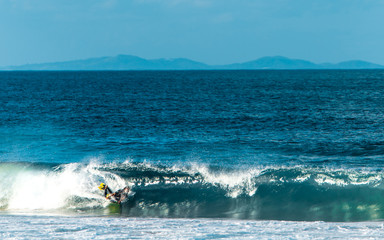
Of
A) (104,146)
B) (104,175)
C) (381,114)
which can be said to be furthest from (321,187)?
(381,114)

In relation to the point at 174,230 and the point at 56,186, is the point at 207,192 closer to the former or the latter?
the point at 174,230

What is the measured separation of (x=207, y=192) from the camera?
19750 millimetres

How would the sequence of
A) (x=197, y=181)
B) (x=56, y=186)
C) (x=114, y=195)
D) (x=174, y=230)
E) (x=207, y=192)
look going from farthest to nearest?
1. (x=197, y=181)
2. (x=56, y=186)
3. (x=207, y=192)
4. (x=114, y=195)
5. (x=174, y=230)

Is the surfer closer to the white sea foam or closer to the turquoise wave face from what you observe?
the turquoise wave face

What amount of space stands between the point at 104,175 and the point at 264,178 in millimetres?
8240

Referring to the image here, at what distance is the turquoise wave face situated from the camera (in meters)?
18.1

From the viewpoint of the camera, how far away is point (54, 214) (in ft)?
57.6

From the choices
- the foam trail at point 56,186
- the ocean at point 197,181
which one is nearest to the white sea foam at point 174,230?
the ocean at point 197,181

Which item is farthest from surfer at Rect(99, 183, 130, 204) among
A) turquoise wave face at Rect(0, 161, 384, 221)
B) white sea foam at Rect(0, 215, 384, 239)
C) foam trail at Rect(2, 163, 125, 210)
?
white sea foam at Rect(0, 215, 384, 239)

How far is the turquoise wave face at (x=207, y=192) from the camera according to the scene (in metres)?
18.1

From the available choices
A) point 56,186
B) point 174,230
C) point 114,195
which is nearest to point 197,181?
point 114,195

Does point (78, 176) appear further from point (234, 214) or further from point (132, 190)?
point (234, 214)

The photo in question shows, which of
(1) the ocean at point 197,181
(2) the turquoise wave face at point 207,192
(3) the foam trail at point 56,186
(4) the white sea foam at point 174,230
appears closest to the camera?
(4) the white sea foam at point 174,230

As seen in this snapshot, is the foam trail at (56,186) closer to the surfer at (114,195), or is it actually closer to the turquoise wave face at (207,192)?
the turquoise wave face at (207,192)
